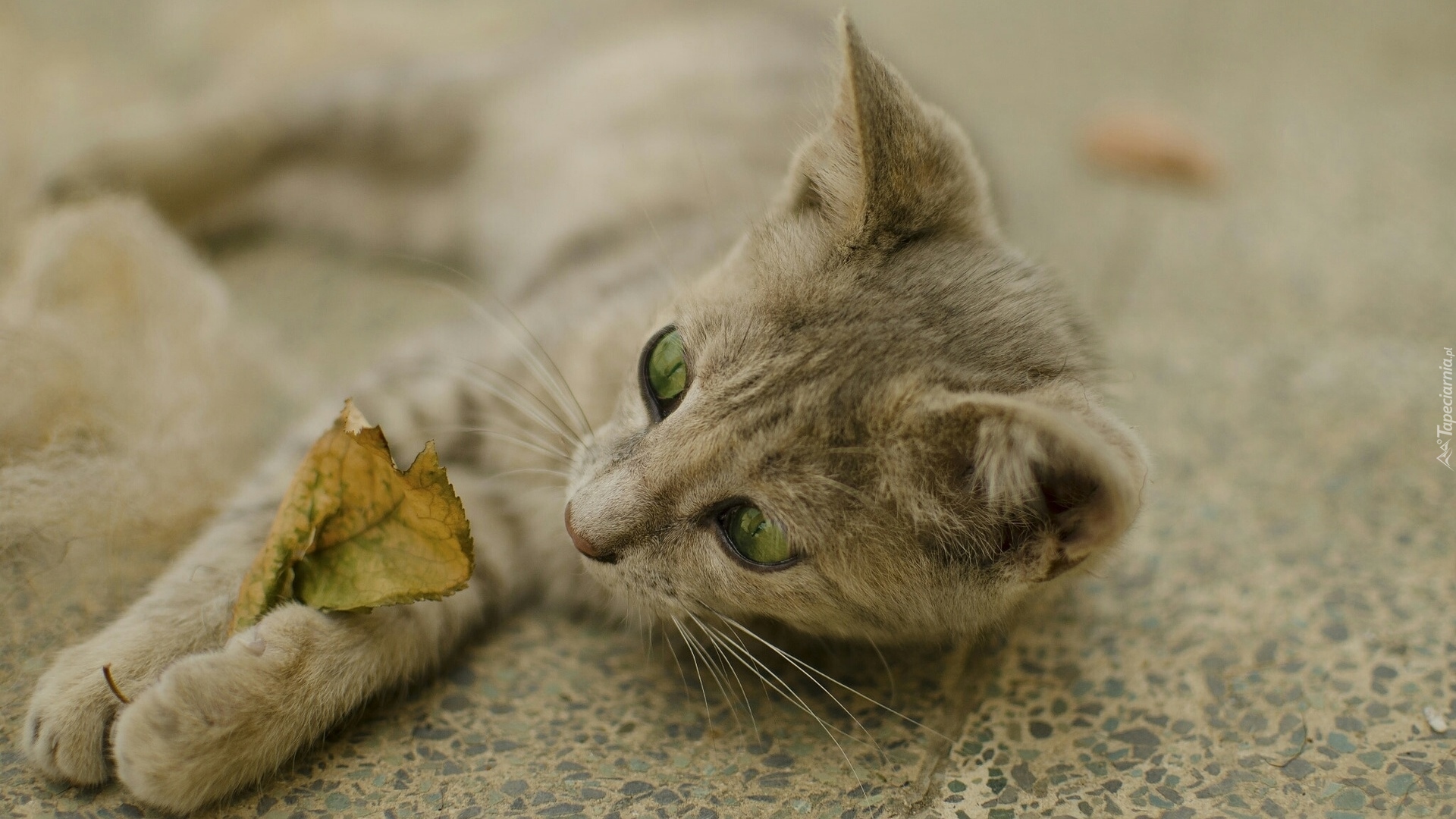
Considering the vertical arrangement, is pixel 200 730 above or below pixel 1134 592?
above

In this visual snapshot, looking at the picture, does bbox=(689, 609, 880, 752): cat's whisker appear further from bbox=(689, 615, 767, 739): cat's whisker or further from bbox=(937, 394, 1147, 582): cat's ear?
bbox=(937, 394, 1147, 582): cat's ear

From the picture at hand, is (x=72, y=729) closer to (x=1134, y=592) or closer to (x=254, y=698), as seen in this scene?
(x=254, y=698)

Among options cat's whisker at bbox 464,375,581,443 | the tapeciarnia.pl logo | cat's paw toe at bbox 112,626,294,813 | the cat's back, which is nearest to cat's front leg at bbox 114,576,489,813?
cat's paw toe at bbox 112,626,294,813

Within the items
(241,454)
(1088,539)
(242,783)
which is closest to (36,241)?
(241,454)

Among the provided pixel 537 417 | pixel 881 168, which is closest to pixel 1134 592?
pixel 881 168

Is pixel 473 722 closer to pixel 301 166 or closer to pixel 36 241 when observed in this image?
pixel 36 241

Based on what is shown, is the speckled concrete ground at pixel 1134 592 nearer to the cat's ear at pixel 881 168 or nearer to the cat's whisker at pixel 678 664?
the cat's whisker at pixel 678 664
